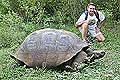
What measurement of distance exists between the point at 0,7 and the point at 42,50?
6.44 metres

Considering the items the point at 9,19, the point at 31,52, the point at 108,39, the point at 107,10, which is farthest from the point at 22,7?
the point at 31,52

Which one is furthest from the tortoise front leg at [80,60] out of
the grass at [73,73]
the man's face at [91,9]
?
the man's face at [91,9]

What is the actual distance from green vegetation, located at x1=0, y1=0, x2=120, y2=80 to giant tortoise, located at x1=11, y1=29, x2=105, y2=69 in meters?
0.15

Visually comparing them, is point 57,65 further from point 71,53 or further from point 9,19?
point 9,19

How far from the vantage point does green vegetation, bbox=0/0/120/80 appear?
6.06 metres

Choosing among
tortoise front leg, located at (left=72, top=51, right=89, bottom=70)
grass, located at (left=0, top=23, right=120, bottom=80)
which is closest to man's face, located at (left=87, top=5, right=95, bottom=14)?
grass, located at (left=0, top=23, right=120, bottom=80)

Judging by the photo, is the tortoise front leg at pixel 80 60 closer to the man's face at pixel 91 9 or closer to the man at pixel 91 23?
the man at pixel 91 23

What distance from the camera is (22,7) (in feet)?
39.1

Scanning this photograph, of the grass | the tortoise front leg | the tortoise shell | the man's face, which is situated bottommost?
the grass

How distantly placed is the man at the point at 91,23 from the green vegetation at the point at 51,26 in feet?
0.97

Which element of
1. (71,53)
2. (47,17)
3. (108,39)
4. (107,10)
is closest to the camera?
(71,53)

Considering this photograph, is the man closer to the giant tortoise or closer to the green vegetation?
the green vegetation

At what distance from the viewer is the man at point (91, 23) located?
9352 millimetres

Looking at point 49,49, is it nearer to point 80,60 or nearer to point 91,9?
point 80,60
